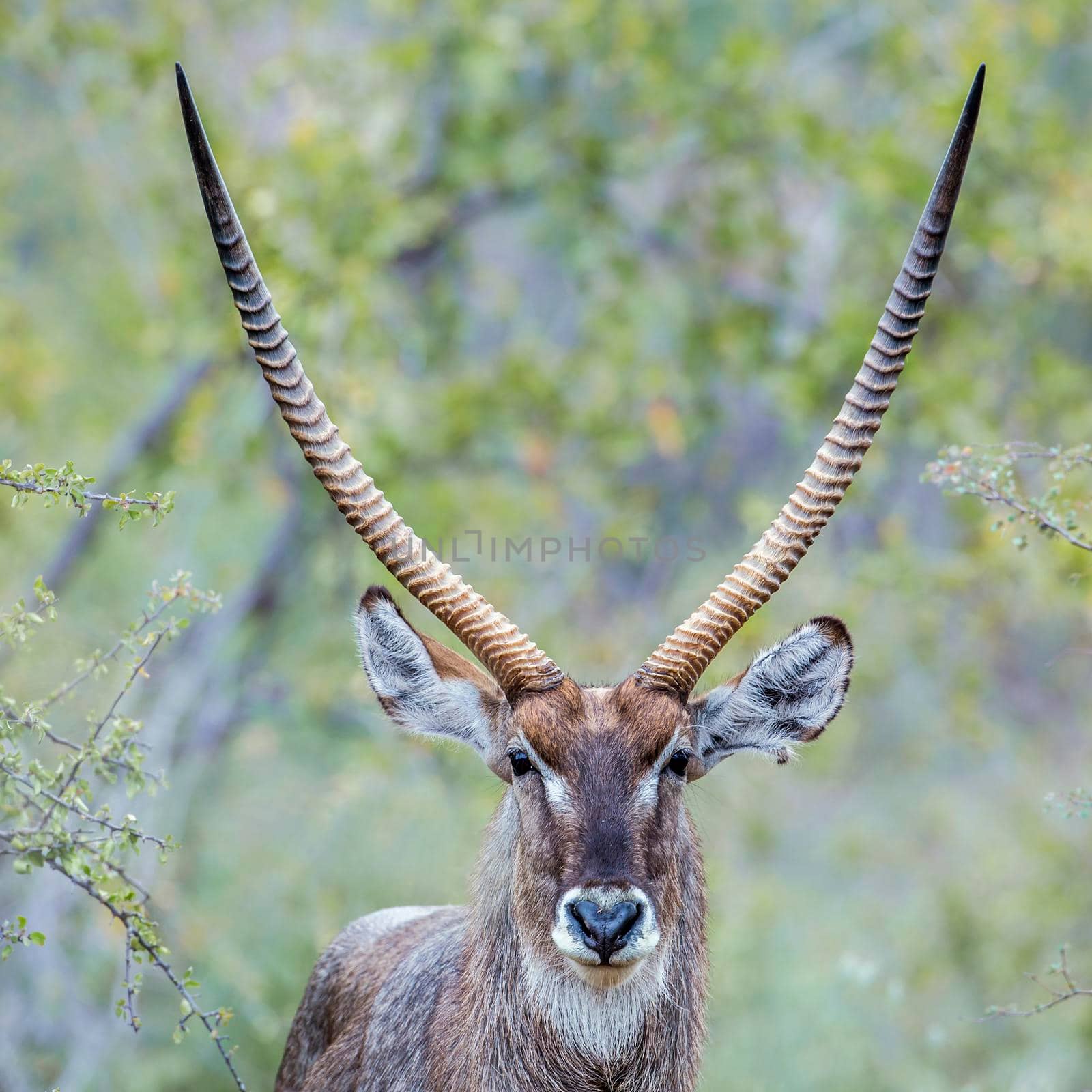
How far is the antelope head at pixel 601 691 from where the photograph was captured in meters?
4.40

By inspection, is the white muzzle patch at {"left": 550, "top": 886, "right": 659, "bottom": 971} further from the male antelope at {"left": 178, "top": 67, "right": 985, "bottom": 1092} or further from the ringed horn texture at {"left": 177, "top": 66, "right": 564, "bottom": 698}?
the ringed horn texture at {"left": 177, "top": 66, "right": 564, "bottom": 698}

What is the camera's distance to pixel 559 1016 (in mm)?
4586

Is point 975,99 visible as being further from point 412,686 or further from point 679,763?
point 412,686

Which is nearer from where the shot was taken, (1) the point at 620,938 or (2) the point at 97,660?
(1) the point at 620,938

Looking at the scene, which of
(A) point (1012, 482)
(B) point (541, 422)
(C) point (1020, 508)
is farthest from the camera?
(B) point (541, 422)

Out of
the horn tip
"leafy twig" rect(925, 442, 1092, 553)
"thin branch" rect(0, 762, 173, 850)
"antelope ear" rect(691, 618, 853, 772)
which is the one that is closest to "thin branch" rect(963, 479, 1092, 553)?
"leafy twig" rect(925, 442, 1092, 553)

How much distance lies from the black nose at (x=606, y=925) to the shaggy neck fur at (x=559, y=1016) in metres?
0.36

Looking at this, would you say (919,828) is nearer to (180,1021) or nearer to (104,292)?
(104,292)

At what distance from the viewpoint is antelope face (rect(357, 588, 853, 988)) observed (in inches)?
169

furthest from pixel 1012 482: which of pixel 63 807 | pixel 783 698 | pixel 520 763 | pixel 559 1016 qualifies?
pixel 63 807

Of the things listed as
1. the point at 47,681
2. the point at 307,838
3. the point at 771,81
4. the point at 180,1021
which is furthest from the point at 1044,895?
the point at 180,1021

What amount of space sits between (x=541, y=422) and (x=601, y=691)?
7.43 m

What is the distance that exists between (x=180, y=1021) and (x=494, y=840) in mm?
1192

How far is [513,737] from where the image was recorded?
15.7 feet
